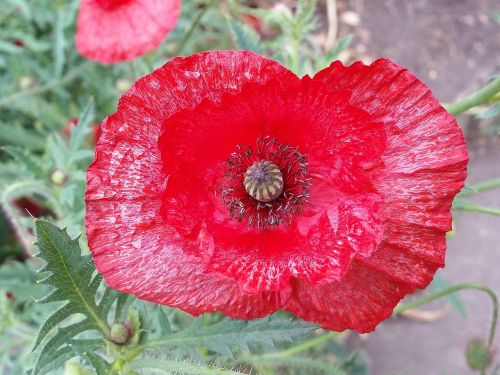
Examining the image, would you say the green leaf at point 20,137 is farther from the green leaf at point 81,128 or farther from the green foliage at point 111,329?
the green foliage at point 111,329

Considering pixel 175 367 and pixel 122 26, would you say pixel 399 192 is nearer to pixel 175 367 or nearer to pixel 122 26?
pixel 175 367

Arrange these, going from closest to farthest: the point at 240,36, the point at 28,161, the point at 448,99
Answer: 1. the point at 240,36
2. the point at 28,161
3. the point at 448,99

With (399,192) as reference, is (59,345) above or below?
below

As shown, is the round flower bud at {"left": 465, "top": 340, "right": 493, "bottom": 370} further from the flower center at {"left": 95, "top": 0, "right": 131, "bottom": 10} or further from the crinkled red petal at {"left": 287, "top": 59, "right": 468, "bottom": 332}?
the flower center at {"left": 95, "top": 0, "right": 131, "bottom": 10}

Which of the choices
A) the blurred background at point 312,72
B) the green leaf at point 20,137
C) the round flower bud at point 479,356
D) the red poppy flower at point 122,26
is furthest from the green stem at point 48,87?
the round flower bud at point 479,356

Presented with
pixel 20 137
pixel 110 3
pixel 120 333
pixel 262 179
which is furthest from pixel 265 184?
pixel 20 137

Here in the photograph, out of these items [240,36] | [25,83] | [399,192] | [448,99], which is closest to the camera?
[399,192]

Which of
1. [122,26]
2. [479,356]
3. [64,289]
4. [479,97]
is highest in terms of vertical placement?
[122,26]
